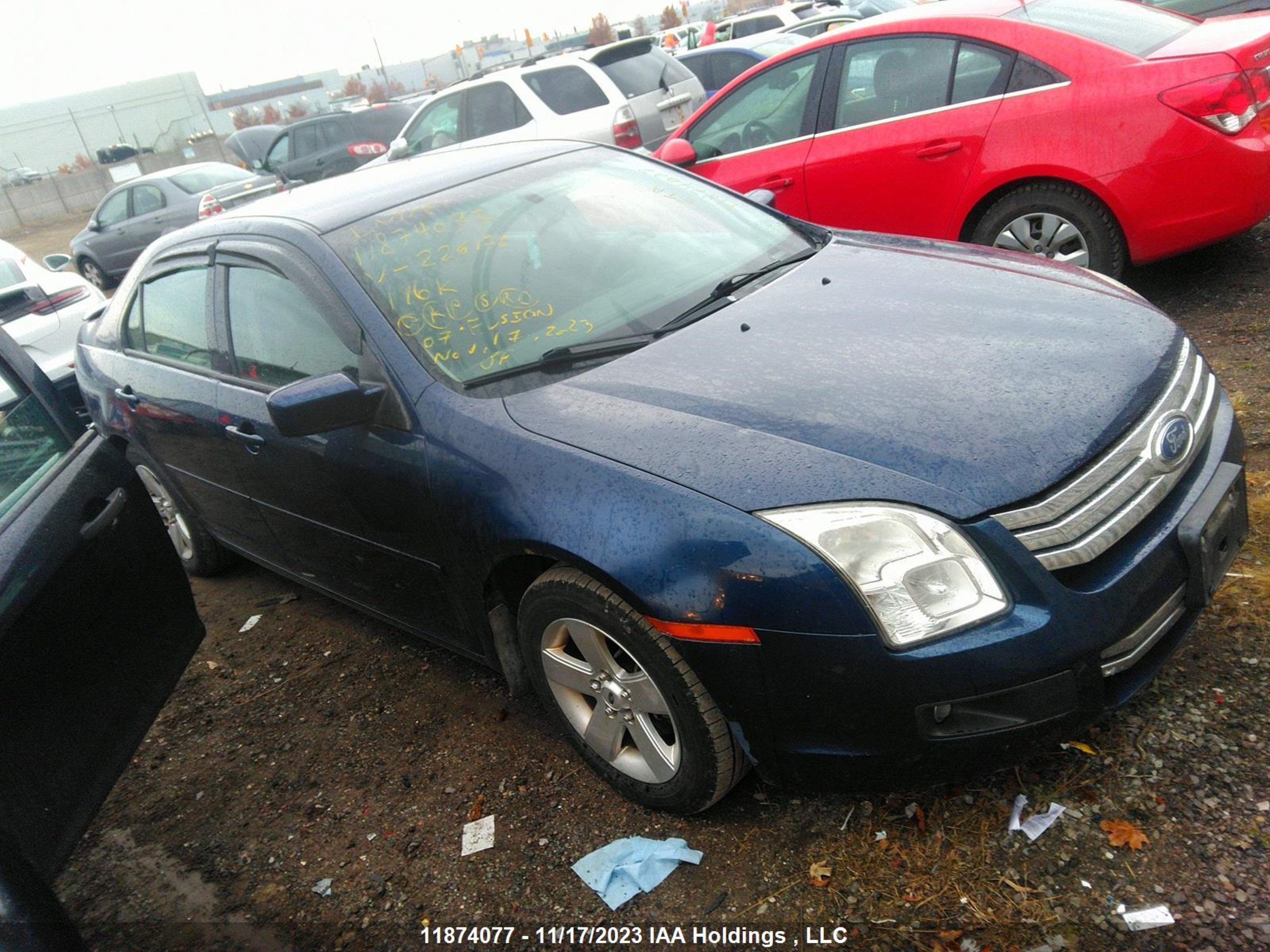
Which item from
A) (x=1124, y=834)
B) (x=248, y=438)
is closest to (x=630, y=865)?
(x=1124, y=834)

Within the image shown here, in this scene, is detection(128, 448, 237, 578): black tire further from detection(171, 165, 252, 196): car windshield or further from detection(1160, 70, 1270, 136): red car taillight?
detection(171, 165, 252, 196): car windshield

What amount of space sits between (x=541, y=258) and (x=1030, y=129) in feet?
9.44

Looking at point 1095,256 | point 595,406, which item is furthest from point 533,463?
point 1095,256

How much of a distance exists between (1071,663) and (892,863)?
0.65m

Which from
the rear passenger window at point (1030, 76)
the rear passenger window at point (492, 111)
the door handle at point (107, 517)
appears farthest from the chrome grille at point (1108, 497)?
the rear passenger window at point (492, 111)

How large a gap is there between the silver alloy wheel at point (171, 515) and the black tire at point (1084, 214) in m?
4.28

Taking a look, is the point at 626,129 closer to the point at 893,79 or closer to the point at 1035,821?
the point at 893,79

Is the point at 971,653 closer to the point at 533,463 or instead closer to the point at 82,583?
the point at 533,463

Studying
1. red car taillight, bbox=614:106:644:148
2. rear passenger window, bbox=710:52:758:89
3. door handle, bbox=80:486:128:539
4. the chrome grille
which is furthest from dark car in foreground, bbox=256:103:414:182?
the chrome grille

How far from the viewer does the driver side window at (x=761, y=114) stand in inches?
223

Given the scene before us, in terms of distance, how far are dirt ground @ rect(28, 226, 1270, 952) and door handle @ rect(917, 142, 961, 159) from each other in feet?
6.55

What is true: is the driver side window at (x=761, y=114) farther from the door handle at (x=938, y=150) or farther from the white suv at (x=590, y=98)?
the white suv at (x=590, y=98)

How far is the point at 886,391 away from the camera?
236 centimetres

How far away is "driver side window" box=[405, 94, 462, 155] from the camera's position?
35.4ft
